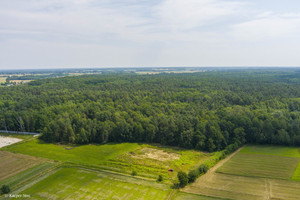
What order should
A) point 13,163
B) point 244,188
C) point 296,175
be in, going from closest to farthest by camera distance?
point 244,188 → point 296,175 → point 13,163

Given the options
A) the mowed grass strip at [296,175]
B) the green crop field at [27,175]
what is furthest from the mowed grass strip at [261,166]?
the green crop field at [27,175]

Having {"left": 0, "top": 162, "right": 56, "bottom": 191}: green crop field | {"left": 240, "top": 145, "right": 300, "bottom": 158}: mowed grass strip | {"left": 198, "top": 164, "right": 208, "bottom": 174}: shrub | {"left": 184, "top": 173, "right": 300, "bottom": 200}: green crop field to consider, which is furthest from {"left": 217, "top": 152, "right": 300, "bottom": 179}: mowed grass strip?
{"left": 0, "top": 162, "right": 56, "bottom": 191}: green crop field

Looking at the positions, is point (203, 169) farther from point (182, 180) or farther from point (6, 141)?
point (6, 141)

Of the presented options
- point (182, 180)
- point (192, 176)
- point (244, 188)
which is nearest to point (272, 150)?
point (244, 188)

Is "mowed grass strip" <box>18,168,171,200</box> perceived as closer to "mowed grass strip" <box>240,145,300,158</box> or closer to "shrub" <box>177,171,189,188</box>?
"shrub" <box>177,171,189,188</box>

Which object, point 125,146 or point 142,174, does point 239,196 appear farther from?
point 125,146

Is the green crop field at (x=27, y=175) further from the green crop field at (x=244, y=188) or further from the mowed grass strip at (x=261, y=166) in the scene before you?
the mowed grass strip at (x=261, y=166)

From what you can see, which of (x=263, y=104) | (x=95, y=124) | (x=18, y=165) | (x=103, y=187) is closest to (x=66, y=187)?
(x=103, y=187)
